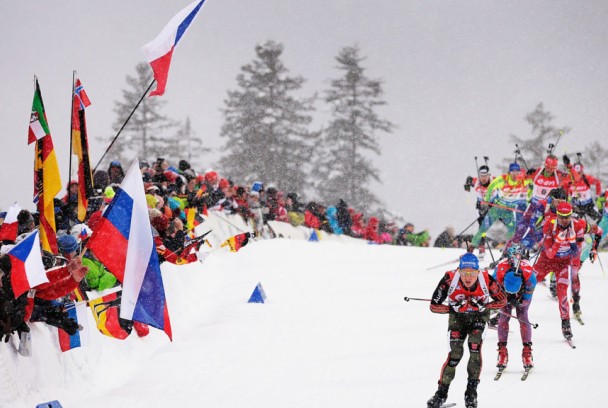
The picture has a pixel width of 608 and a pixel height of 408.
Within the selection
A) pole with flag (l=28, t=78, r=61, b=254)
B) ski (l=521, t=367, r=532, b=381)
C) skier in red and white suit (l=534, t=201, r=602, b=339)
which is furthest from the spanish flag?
skier in red and white suit (l=534, t=201, r=602, b=339)

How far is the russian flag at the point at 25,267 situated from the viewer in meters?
6.32

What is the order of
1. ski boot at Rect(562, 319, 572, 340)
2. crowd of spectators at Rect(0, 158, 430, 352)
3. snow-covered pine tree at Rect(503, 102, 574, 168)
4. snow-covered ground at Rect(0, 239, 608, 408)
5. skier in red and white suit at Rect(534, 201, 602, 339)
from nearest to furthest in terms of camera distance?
crowd of spectators at Rect(0, 158, 430, 352)
snow-covered ground at Rect(0, 239, 608, 408)
ski boot at Rect(562, 319, 572, 340)
skier in red and white suit at Rect(534, 201, 602, 339)
snow-covered pine tree at Rect(503, 102, 574, 168)

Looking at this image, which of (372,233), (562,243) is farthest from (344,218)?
(562,243)

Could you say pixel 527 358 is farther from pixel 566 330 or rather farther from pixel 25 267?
pixel 25 267

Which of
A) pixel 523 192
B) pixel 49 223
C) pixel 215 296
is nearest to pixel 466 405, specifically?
pixel 49 223

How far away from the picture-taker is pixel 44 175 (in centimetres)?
816

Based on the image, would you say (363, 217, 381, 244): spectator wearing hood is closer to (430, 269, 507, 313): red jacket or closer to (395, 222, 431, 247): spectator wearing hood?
(395, 222, 431, 247): spectator wearing hood

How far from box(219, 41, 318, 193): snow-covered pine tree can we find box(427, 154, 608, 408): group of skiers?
91.1ft

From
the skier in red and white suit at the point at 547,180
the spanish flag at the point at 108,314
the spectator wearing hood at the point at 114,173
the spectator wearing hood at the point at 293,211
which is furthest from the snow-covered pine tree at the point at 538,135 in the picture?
the spanish flag at the point at 108,314

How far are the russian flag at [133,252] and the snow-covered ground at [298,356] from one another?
1.33 m

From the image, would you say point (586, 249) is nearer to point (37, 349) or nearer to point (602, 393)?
point (602, 393)

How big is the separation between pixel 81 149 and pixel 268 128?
37877mm

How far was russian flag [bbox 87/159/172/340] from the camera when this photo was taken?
6.39 metres

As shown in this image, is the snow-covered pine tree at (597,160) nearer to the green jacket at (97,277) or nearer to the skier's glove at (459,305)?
the skier's glove at (459,305)
